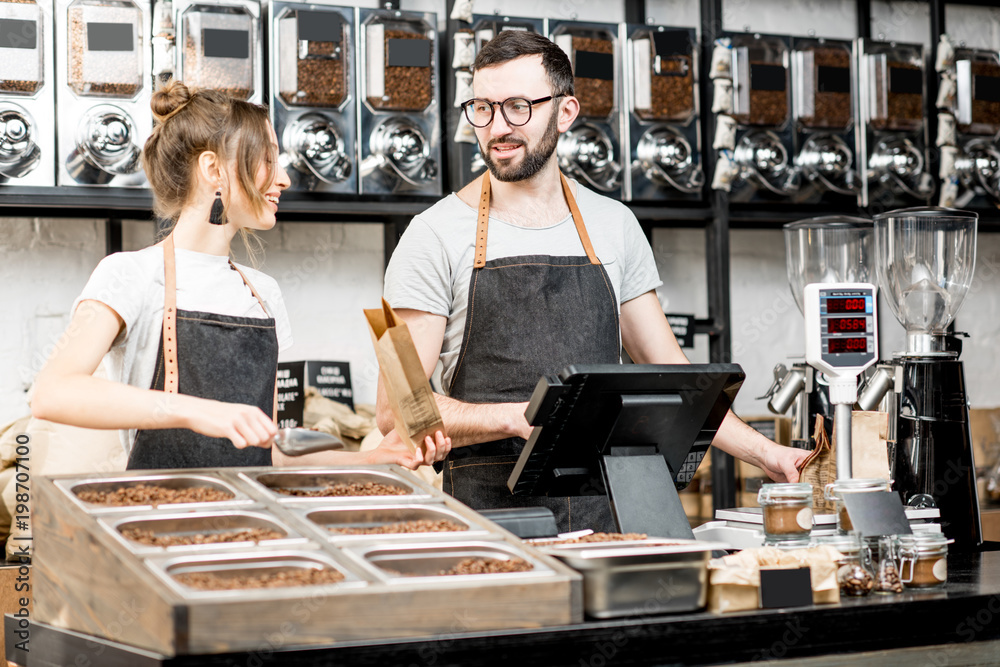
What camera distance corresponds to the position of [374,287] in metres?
3.93

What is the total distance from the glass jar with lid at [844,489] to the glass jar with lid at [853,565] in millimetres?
48

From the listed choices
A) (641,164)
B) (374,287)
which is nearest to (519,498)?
(641,164)

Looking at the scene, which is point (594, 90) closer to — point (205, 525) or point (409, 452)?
point (409, 452)

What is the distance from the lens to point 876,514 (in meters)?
1.64

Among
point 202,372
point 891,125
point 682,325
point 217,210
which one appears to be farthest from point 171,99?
point 891,125

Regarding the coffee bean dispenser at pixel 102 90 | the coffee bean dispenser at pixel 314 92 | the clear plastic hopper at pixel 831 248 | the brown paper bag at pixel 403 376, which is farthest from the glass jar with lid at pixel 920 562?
the coffee bean dispenser at pixel 102 90

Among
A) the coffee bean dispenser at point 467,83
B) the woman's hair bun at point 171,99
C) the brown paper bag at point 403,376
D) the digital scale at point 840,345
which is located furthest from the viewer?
the coffee bean dispenser at point 467,83

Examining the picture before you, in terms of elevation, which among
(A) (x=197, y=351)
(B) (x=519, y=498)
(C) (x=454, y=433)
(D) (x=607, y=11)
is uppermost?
(D) (x=607, y=11)

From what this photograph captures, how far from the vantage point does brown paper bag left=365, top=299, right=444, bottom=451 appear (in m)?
1.49

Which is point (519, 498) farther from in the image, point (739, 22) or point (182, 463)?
point (739, 22)

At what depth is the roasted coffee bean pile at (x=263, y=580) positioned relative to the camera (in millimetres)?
1174

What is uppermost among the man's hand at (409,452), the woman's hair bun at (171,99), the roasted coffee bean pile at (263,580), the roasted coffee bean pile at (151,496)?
the woman's hair bun at (171,99)

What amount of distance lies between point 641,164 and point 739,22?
132cm

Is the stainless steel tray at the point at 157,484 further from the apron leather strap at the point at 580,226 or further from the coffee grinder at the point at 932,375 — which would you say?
the coffee grinder at the point at 932,375
